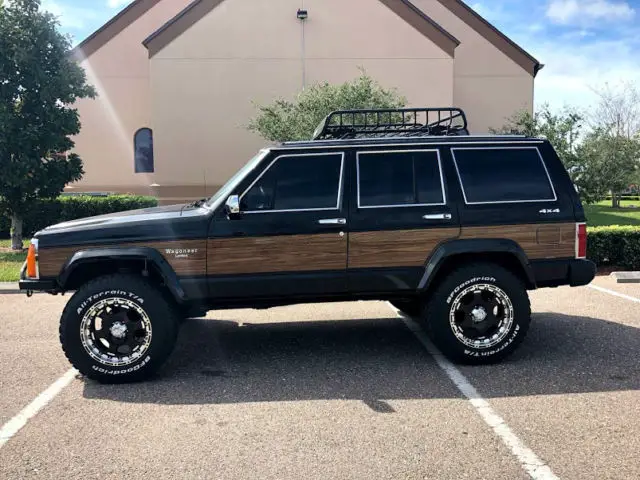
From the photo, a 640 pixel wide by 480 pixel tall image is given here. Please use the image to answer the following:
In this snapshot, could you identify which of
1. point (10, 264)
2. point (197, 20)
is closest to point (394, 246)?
point (10, 264)

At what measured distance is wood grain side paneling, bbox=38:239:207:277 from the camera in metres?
4.86

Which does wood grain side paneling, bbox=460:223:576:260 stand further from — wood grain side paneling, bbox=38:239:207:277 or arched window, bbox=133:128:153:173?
arched window, bbox=133:128:153:173

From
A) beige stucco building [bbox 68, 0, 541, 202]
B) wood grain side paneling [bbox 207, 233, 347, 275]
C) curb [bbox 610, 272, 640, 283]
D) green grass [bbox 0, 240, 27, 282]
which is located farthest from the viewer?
beige stucco building [bbox 68, 0, 541, 202]

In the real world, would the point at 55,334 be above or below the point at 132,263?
below

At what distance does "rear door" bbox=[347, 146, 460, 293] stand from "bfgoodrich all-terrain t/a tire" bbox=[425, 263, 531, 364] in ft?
1.09

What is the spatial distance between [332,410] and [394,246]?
1.58 m

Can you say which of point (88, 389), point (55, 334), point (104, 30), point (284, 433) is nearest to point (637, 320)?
point (284, 433)

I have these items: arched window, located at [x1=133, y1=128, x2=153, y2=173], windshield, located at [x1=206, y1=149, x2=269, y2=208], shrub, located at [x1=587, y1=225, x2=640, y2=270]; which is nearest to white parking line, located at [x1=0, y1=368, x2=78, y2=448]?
windshield, located at [x1=206, y1=149, x2=269, y2=208]

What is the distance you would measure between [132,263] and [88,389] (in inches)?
44.2

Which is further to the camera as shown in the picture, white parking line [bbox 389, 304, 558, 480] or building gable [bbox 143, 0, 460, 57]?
building gable [bbox 143, 0, 460, 57]

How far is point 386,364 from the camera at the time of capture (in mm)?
5277

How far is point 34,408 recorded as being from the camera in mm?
4359

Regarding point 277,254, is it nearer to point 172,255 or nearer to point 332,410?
point 172,255

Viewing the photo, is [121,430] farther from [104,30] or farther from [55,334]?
[104,30]
